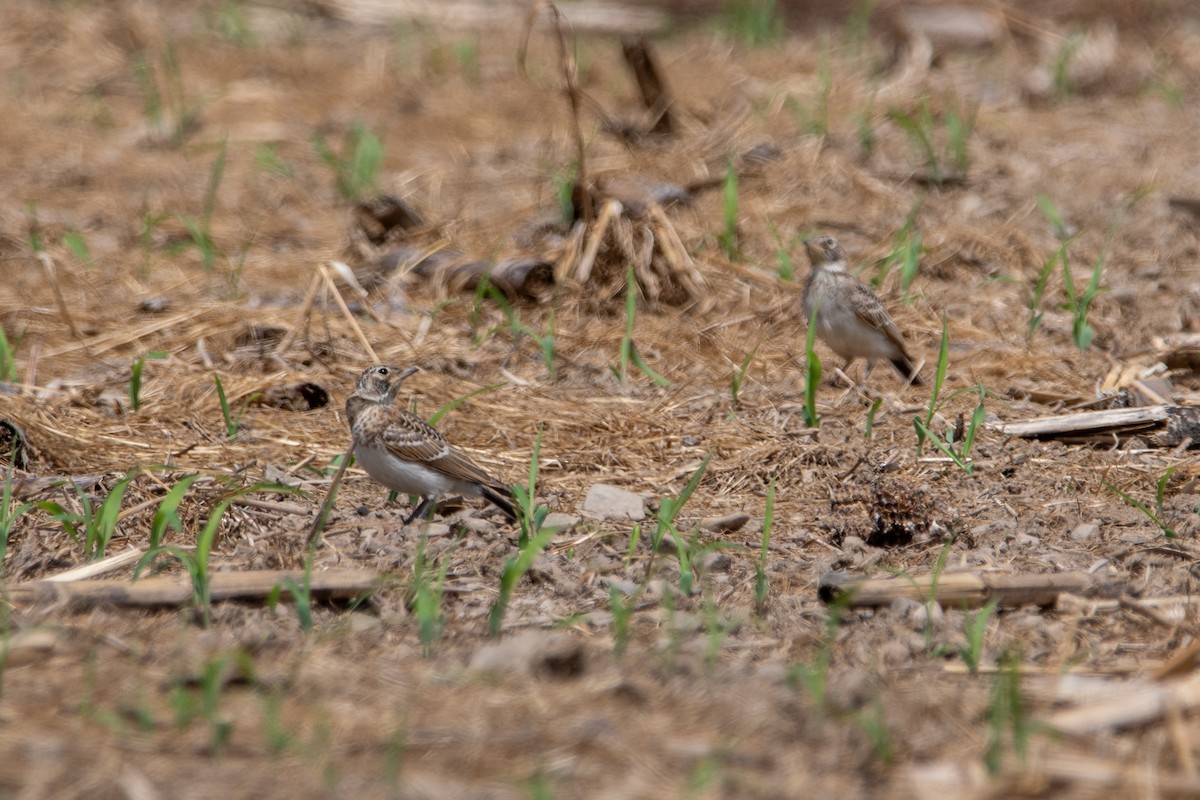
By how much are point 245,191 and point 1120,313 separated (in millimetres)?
6838

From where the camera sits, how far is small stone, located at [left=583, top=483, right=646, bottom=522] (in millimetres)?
6188

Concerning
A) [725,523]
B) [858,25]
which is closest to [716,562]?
[725,523]

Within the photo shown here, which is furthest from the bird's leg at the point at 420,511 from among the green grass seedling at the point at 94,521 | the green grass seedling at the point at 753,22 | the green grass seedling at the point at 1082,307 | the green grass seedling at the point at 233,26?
the green grass seedling at the point at 233,26

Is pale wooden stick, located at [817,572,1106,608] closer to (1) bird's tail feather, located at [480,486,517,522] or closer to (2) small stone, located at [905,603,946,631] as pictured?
(2) small stone, located at [905,603,946,631]

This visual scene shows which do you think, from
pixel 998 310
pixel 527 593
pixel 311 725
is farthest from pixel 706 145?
pixel 311 725

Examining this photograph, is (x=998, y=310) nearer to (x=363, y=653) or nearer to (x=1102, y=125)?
(x=1102, y=125)

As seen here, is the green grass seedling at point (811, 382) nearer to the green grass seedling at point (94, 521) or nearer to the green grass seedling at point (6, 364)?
the green grass seedling at point (94, 521)

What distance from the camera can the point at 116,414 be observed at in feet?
24.3

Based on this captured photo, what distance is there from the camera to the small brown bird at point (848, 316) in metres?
7.83

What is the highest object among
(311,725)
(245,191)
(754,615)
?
(311,725)

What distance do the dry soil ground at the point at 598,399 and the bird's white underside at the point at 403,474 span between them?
8.7 inches

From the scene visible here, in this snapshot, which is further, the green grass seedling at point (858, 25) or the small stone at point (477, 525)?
the green grass seedling at point (858, 25)

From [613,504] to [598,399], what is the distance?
1.57m

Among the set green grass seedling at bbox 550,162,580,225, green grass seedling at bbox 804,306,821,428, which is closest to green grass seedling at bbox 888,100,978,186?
green grass seedling at bbox 550,162,580,225
